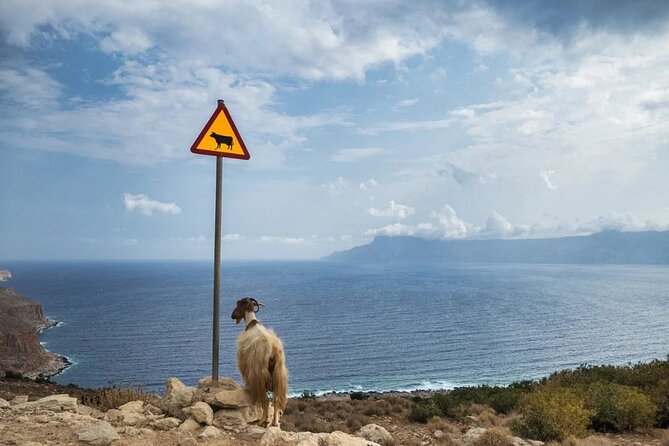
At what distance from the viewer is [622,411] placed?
10.5 metres

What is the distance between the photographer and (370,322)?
80125mm

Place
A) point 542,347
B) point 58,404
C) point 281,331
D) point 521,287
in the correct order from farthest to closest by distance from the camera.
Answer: point 521,287, point 281,331, point 542,347, point 58,404

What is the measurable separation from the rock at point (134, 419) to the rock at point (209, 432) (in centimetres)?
110

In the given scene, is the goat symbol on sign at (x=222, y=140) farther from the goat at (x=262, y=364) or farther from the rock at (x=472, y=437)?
the rock at (x=472, y=437)

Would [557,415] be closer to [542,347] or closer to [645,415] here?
[645,415]

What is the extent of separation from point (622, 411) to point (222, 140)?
35.1 ft

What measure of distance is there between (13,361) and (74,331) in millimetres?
25507

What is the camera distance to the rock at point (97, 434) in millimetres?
6062

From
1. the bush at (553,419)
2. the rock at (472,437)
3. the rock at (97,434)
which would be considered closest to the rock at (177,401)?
the rock at (97,434)

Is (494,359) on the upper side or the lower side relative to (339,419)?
lower

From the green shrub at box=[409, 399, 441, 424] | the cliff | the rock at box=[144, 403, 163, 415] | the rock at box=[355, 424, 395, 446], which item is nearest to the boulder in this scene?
A: the rock at box=[144, 403, 163, 415]

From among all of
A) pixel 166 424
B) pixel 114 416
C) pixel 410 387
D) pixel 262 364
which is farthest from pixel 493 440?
pixel 410 387

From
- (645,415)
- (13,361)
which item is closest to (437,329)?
(13,361)

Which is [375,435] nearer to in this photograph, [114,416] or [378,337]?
[114,416]
